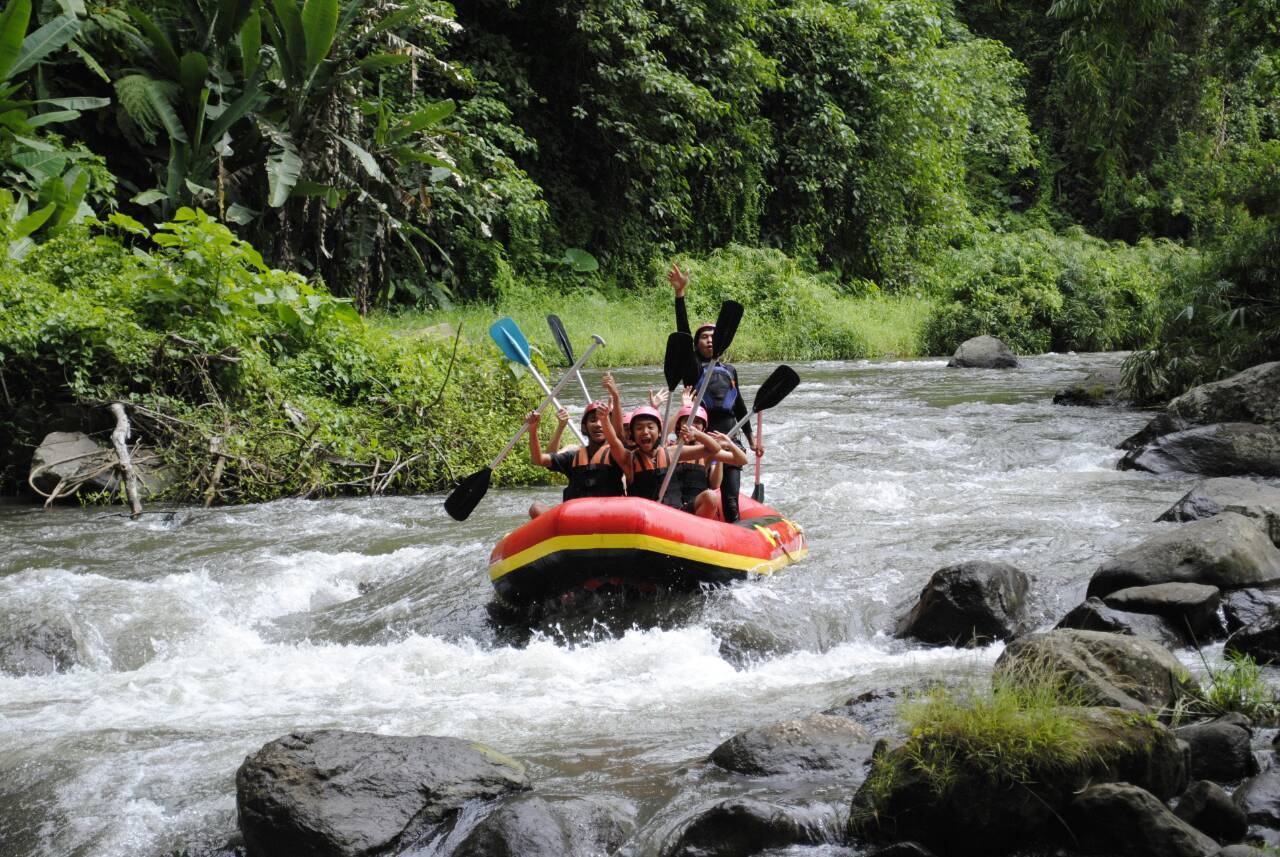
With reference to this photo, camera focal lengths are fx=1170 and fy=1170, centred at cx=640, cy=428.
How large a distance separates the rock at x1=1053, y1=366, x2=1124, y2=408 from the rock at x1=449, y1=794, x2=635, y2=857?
36.9 ft

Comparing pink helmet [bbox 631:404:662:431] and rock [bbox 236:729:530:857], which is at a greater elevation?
pink helmet [bbox 631:404:662:431]

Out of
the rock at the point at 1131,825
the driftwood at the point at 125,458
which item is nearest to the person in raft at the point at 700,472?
the rock at the point at 1131,825

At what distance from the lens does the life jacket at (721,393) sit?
26.9 feet

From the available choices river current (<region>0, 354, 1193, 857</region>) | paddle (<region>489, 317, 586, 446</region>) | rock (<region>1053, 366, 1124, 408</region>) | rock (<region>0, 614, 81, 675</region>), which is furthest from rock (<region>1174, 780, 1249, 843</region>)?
rock (<region>1053, 366, 1124, 408</region>)

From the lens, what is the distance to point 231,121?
12852mm

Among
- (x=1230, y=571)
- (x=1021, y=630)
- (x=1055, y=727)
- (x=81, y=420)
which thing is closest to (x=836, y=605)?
(x=1021, y=630)

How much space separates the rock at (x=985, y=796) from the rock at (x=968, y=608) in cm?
207

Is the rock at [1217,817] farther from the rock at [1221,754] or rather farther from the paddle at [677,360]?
the paddle at [677,360]

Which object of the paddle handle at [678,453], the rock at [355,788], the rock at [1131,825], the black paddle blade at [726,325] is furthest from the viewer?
the black paddle blade at [726,325]

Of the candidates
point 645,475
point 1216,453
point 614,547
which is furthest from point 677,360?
point 1216,453

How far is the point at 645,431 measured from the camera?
6641 mm

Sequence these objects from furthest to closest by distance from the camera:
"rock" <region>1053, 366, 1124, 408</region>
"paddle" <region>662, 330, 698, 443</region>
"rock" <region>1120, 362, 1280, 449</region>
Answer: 1. "rock" <region>1053, 366, 1124, 408</region>
2. "rock" <region>1120, 362, 1280, 449</region>
3. "paddle" <region>662, 330, 698, 443</region>

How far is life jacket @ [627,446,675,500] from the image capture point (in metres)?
6.70

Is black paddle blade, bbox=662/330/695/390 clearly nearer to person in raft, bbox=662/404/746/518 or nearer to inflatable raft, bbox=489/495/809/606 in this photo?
person in raft, bbox=662/404/746/518
